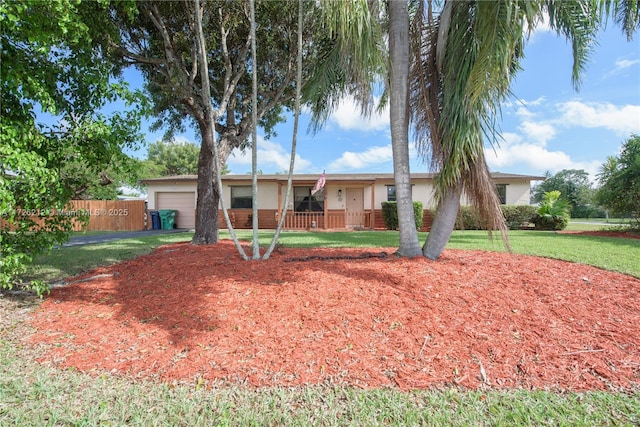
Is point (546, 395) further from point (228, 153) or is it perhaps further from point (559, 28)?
point (228, 153)

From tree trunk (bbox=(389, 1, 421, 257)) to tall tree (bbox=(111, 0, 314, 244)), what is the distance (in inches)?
159

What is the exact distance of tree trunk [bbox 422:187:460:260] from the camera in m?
4.81

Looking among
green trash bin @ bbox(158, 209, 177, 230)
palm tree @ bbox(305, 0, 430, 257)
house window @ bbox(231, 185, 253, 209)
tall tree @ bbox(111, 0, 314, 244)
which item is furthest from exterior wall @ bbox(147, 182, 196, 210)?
palm tree @ bbox(305, 0, 430, 257)

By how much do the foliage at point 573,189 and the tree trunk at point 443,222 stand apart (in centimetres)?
1896

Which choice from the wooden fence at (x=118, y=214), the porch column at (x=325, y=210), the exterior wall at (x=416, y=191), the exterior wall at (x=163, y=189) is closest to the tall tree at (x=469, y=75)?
the porch column at (x=325, y=210)

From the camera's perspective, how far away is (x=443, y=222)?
16.1 feet

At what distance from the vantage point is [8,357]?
8.25ft

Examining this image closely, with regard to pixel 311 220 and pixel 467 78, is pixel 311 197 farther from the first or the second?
pixel 467 78

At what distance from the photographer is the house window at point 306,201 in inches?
690

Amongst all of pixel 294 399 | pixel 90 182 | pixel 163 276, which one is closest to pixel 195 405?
pixel 294 399

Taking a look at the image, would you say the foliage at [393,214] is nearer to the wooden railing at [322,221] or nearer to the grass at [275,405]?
the wooden railing at [322,221]

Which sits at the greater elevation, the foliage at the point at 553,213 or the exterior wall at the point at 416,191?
the exterior wall at the point at 416,191

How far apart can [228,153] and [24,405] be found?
7404 millimetres

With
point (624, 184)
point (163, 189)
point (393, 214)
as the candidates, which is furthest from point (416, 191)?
point (163, 189)
